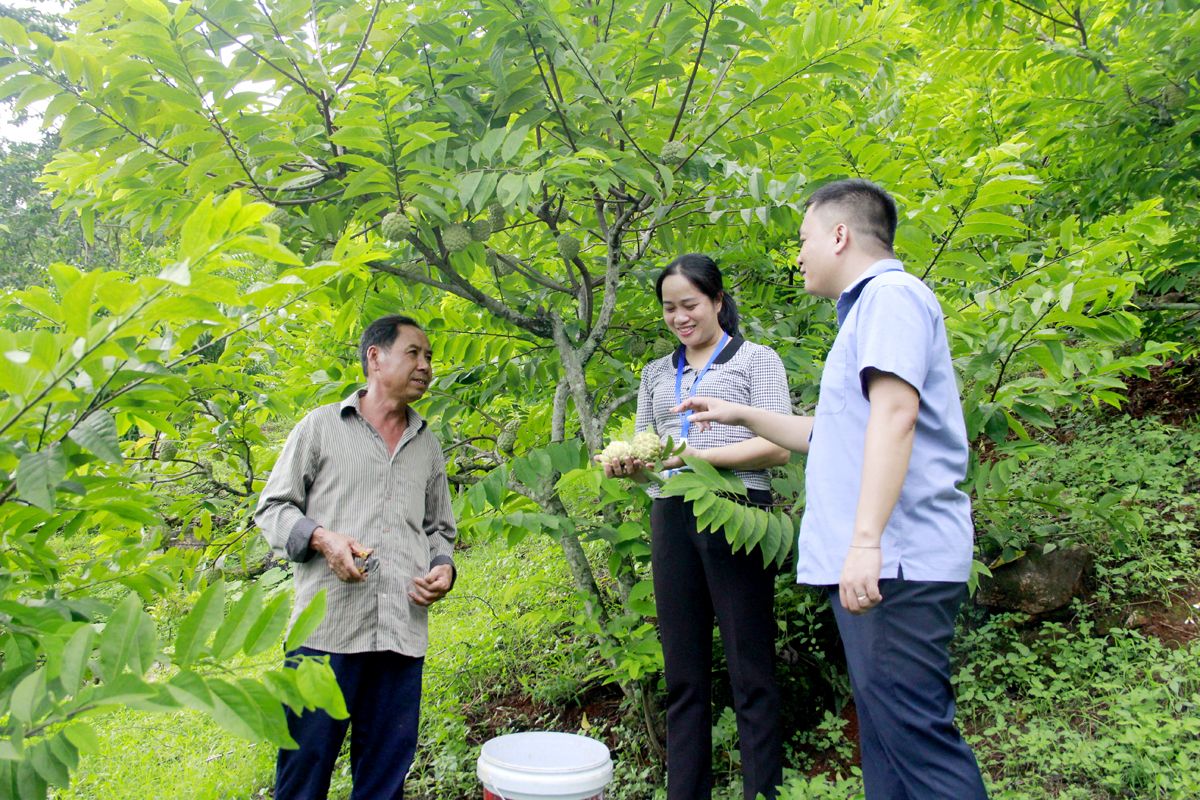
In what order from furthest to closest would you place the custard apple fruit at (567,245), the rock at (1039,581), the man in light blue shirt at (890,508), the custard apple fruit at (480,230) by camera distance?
1. the rock at (1039,581)
2. the custard apple fruit at (567,245)
3. the custard apple fruit at (480,230)
4. the man in light blue shirt at (890,508)

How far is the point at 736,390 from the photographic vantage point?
252 centimetres

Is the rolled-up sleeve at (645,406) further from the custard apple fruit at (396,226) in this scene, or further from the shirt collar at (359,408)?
the custard apple fruit at (396,226)

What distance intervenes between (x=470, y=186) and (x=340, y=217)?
0.69m

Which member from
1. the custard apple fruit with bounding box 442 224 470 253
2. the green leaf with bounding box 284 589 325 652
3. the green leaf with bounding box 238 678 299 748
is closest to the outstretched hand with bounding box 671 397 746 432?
the custard apple fruit with bounding box 442 224 470 253

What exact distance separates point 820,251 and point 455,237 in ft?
4.16

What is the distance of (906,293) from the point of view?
170 centimetres

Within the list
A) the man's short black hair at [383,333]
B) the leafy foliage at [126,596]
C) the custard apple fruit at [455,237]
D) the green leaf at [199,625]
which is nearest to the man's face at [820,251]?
the custard apple fruit at [455,237]

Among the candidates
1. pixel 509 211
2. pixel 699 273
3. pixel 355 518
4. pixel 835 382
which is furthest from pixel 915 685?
pixel 509 211

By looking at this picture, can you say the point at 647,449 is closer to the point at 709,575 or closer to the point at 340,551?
the point at 709,575

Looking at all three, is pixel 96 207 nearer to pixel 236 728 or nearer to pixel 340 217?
pixel 340 217

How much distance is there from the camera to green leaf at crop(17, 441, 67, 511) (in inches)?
37.4

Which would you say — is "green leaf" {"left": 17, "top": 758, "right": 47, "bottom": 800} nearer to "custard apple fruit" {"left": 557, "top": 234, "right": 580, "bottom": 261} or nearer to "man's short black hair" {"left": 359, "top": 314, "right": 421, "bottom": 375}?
"man's short black hair" {"left": 359, "top": 314, "right": 421, "bottom": 375}


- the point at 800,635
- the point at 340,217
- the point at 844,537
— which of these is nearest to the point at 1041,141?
the point at 800,635

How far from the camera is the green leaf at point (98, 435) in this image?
1016mm
